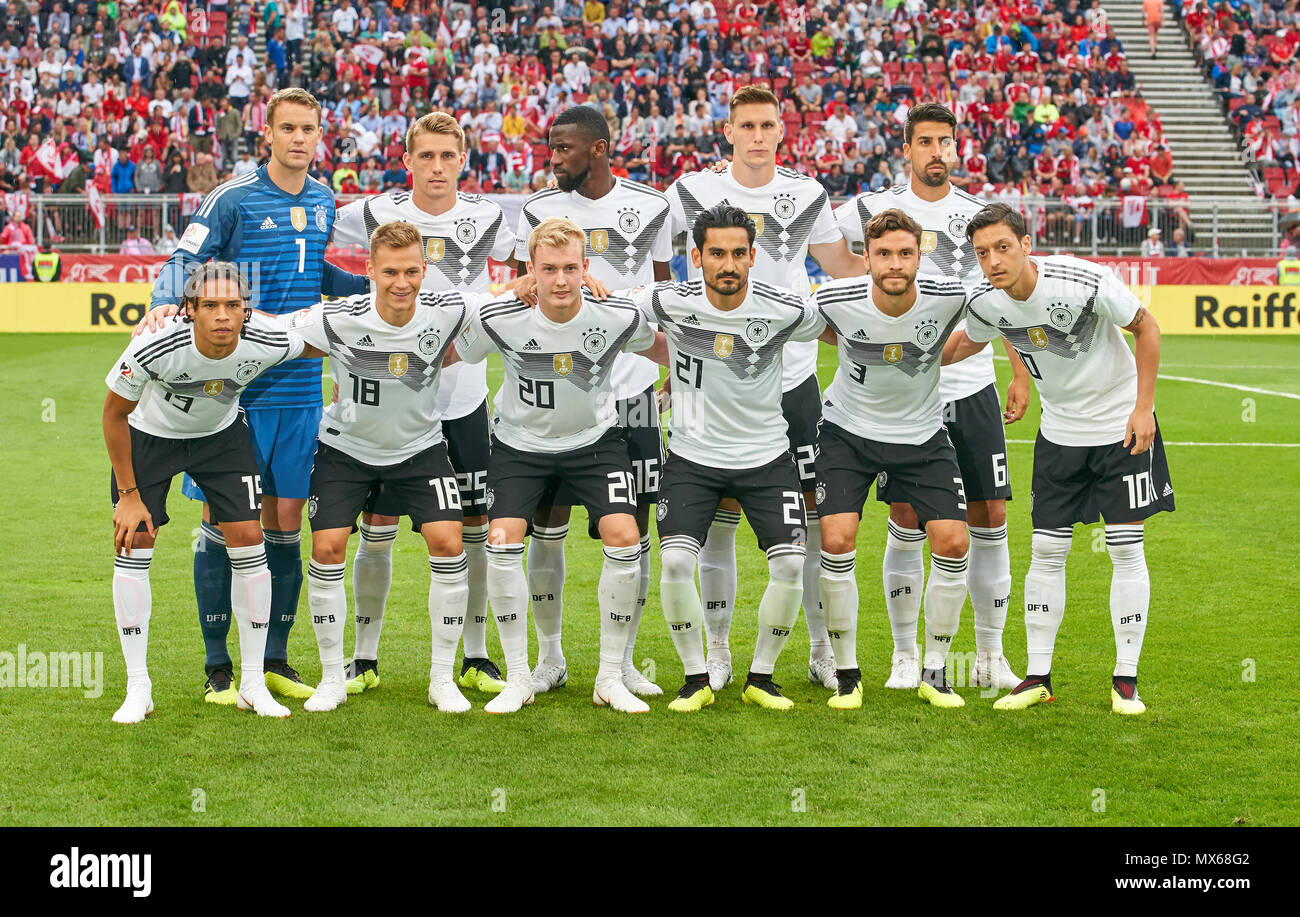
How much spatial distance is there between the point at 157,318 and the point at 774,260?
2816 mm

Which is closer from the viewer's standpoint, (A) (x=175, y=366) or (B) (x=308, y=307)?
(A) (x=175, y=366)

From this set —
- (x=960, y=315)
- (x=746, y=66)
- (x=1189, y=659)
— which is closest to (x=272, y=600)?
(x=960, y=315)

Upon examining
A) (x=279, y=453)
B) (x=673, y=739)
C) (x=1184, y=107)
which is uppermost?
(x=1184, y=107)

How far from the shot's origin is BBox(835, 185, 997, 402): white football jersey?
277 inches

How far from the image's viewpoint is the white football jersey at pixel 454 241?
6.98m

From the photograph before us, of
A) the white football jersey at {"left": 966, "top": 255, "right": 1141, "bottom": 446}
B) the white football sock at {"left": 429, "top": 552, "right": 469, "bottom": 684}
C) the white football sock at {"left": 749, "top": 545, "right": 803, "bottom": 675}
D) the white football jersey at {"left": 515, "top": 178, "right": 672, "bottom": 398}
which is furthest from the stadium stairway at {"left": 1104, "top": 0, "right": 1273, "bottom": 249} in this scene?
the white football sock at {"left": 429, "top": 552, "right": 469, "bottom": 684}

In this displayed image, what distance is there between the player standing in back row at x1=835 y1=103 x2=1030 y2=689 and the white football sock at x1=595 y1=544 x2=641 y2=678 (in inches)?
47.9

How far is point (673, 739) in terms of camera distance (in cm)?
603

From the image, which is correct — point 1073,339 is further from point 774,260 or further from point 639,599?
point 639,599

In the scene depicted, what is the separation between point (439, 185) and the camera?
691 centimetres

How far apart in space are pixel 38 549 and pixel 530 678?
4.69 meters

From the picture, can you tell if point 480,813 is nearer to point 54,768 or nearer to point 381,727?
point 381,727

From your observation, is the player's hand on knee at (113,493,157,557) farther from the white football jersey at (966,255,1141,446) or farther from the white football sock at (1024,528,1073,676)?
the white football sock at (1024,528,1073,676)
